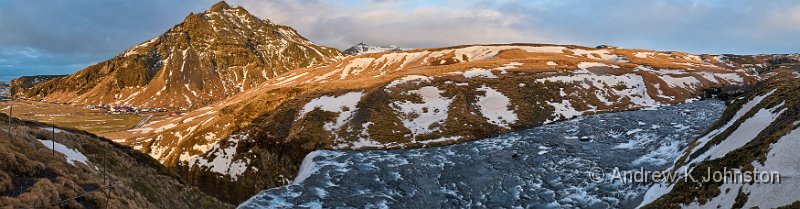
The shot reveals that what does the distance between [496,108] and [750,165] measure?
4296cm

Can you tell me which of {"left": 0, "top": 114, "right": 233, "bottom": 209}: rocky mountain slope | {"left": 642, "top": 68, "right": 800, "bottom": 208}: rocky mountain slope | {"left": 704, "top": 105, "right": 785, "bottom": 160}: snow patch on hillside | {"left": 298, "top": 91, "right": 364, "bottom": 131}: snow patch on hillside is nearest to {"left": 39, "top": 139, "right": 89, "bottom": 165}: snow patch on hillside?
{"left": 0, "top": 114, "right": 233, "bottom": 209}: rocky mountain slope

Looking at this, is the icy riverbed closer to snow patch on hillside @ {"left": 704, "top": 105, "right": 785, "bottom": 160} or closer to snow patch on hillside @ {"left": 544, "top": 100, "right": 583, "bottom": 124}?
snow patch on hillside @ {"left": 704, "top": 105, "right": 785, "bottom": 160}

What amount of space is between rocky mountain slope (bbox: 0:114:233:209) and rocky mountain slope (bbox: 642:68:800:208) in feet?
77.6

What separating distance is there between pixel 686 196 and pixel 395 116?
39321 millimetres

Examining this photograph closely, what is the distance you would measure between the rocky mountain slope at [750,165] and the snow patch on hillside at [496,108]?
29.2 metres

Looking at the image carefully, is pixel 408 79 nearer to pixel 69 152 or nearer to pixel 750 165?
pixel 69 152

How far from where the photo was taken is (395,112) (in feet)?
188

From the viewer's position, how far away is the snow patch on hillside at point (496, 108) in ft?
185

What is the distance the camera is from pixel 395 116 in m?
56.0

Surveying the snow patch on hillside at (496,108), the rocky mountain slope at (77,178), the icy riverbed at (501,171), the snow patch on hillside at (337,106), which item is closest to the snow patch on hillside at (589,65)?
the snow patch on hillside at (496,108)

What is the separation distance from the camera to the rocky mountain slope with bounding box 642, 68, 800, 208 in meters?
15.8
